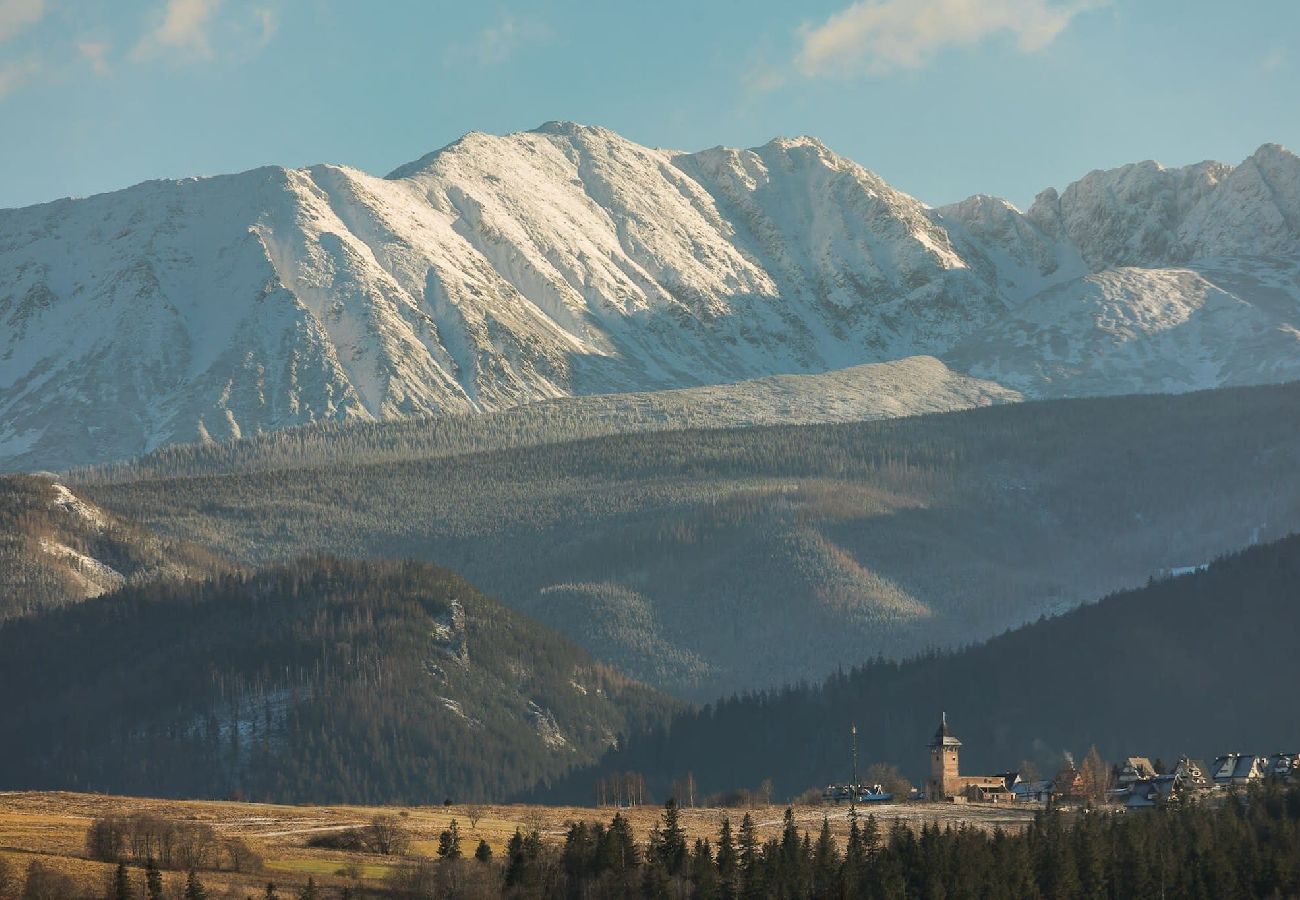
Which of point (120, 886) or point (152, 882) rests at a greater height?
point (152, 882)

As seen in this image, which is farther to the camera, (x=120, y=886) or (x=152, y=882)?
(x=152, y=882)

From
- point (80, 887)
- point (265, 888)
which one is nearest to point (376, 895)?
point (265, 888)

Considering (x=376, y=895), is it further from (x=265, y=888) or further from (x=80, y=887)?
(x=80, y=887)

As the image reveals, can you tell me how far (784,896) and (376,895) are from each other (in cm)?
2730

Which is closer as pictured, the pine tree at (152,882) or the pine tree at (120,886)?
the pine tree at (120,886)

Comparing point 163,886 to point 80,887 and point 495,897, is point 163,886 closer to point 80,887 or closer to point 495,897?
point 80,887

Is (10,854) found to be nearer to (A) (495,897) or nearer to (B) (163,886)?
(B) (163,886)

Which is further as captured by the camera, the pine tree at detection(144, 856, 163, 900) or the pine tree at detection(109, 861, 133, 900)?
the pine tree at detection(144, 856, 163, 900)

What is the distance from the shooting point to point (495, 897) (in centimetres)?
19900

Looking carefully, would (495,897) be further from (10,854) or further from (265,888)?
(10,854)

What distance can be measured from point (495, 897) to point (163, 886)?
22090mm

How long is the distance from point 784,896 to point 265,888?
34.6 metres

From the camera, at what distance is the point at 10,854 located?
19612cm

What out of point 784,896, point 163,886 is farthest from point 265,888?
point 784,896
